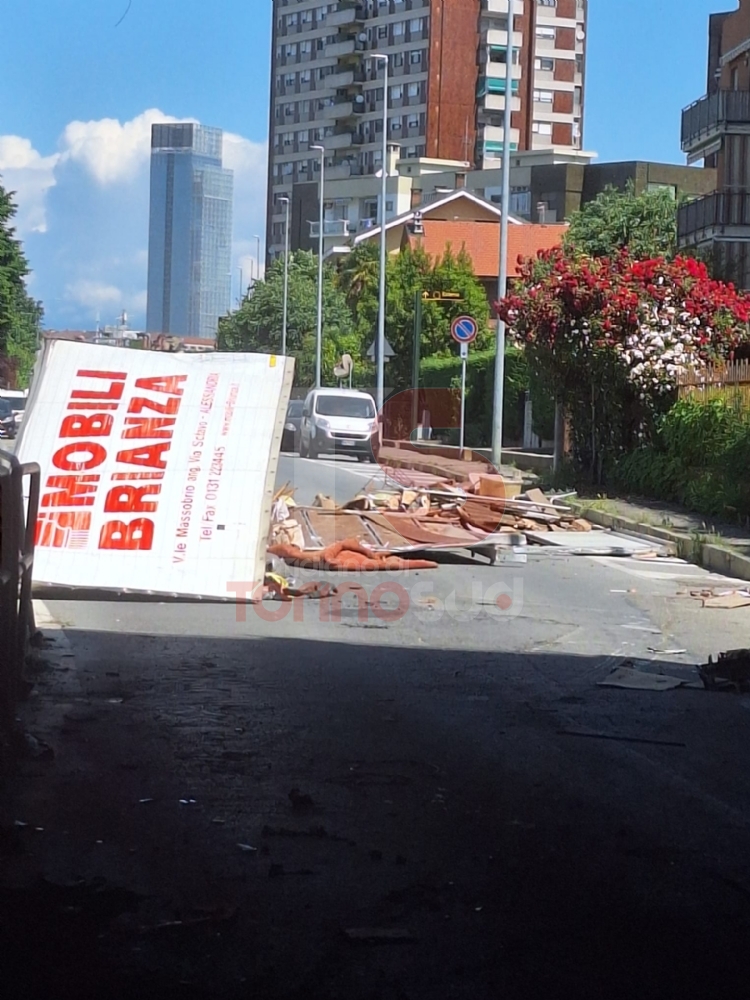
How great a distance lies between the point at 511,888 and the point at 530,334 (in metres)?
20.3

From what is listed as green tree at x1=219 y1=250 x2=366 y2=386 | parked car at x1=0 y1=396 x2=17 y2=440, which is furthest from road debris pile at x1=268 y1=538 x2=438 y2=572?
green tree at x1=219 y1=250 x2=366 y2=386

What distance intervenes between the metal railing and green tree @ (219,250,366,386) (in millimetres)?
25542

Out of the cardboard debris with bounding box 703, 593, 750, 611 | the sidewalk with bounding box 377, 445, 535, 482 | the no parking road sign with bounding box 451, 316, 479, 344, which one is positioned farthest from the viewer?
the no parking road sign with bounding box 451, 316, 479, 344

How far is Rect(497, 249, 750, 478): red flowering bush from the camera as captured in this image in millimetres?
22781

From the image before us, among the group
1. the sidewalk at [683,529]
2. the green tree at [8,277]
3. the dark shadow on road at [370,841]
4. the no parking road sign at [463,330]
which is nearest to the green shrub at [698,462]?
the sidewalk at [683,529]

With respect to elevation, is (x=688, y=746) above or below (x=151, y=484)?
below

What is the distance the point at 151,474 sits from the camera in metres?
9.95

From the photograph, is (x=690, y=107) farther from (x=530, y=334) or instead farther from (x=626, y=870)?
(x=626, y=870)

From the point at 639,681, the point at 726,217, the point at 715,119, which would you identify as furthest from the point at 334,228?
the point at 639,681

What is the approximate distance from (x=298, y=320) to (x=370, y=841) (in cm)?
7448

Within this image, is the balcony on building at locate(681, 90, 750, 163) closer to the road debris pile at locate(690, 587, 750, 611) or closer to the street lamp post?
the street lamp post

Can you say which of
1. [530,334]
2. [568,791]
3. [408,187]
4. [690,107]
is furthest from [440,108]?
[568,791]

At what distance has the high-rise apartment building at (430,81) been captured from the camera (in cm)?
10412

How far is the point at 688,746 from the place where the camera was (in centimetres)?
688
